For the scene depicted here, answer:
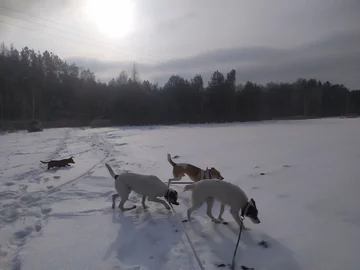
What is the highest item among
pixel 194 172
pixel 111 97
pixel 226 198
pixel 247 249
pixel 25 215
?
pixel 111 97

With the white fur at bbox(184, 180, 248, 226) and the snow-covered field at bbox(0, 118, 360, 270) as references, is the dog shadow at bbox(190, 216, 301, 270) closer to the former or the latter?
the snow-covered field at bbox(0, 118, 360, 270)

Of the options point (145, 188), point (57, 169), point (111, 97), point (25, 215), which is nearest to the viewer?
point (25, 215)

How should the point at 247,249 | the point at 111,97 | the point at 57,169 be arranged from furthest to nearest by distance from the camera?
1. the point at 111,97
2. the point at 57,169
3. the point at 247,249

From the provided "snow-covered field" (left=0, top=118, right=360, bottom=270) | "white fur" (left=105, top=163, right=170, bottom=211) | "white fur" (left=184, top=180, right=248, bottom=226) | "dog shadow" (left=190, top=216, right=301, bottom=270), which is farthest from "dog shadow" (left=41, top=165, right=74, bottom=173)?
"dog shadow" (left=190, top=216, right=301, bottom=270)

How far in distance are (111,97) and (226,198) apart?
2182 inches

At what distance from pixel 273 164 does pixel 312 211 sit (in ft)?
15.7

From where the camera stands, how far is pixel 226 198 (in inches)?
213

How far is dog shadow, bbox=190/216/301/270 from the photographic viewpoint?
4082 millimetres

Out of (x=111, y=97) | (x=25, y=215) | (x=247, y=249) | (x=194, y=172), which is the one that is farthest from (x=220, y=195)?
(x=111, y=97)

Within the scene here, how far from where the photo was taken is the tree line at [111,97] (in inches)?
2057

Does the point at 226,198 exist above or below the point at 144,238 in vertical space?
above

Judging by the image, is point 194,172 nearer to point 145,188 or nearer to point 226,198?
point 145,188

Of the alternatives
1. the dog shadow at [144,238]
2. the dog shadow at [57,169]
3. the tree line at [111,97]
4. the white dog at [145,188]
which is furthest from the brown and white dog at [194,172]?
the tree line at [111,97]

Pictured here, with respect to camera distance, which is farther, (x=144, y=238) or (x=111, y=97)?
(x=111, y=97)
